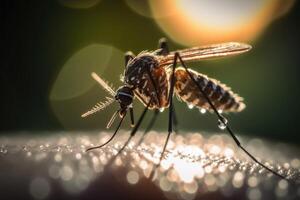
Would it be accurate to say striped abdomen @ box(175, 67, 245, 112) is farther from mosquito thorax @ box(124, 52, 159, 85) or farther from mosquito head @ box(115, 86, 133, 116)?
mosquito head @ box(115, 86, 133, 116)

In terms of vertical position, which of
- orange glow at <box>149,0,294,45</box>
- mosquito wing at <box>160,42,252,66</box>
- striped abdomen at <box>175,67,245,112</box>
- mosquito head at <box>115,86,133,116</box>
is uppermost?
mosquito wing at <box>160,42,252,66</box>

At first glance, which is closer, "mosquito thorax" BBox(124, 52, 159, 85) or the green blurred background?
"mosquito thorax" BBox(124, 52, 159, 85)

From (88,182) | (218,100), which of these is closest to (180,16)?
(218,100)

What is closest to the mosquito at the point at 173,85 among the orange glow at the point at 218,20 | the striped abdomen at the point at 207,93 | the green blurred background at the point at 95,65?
the striped abdomen at the point at 207,93

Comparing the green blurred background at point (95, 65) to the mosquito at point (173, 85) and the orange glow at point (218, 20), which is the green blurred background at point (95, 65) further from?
the mosquito at point (173, 85)

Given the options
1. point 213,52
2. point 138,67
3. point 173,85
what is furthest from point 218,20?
point 173,85

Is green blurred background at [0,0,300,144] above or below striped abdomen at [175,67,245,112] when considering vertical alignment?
below

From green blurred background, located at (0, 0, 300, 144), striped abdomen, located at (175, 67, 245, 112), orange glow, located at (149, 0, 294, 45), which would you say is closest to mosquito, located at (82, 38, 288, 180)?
striped abdomen, located at (175, 67, 245, 112)
